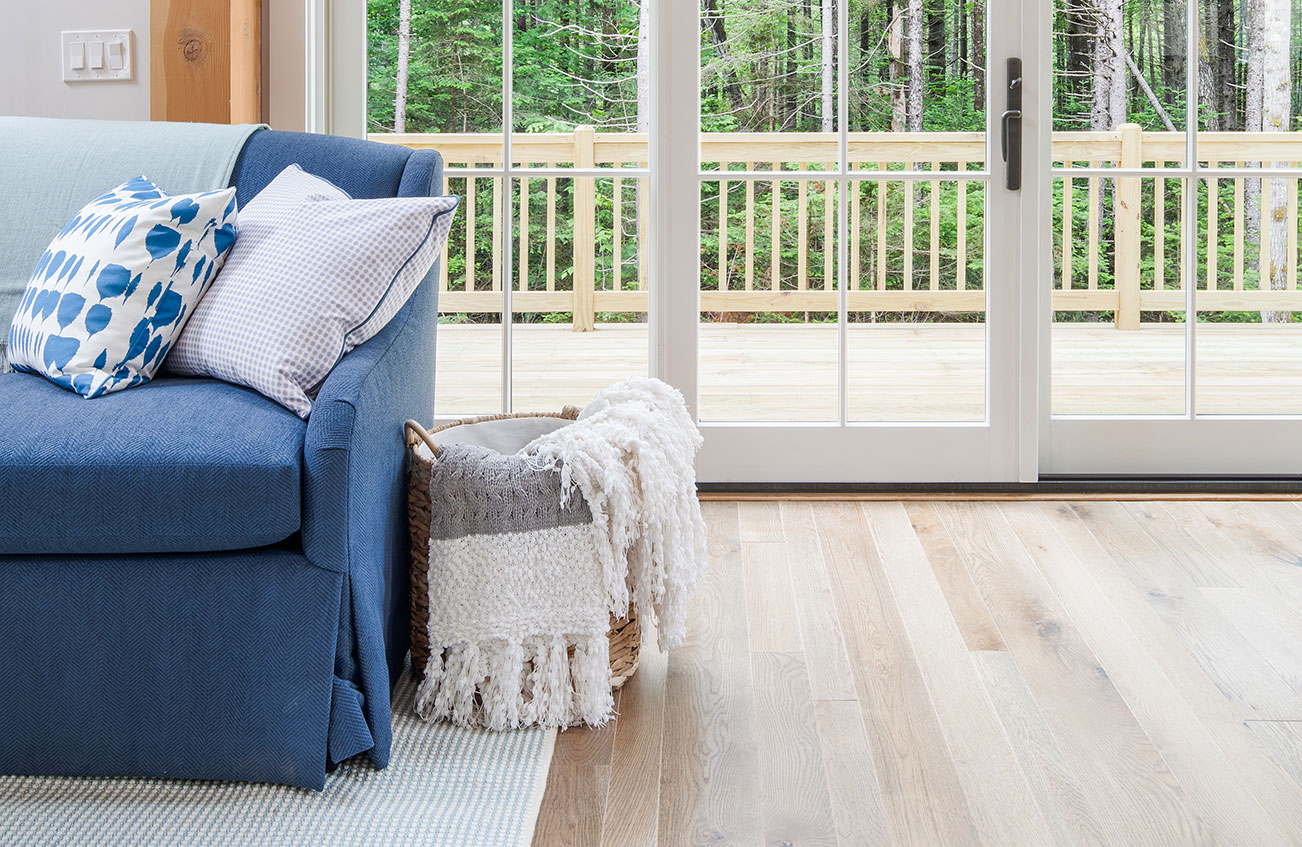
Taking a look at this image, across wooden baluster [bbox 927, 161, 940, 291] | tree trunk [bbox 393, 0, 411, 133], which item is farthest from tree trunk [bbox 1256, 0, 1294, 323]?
tree trunk [bbox 393, 0, 411, 133]

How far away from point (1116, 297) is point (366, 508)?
2.47 meters

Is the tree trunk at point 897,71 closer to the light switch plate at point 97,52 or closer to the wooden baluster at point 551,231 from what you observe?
the wooden baluster at point 551,231

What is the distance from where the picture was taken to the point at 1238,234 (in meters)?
3.11

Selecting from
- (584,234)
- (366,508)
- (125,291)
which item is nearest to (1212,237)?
(584,234)

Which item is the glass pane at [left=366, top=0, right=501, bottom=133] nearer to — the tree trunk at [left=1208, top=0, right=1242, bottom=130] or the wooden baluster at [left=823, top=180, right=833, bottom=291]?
the wooden baluster at [left=823, top=180, right=833, bottom=291]

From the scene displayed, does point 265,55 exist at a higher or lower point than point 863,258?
higher

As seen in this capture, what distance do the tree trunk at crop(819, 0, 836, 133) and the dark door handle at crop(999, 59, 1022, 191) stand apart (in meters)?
0.43

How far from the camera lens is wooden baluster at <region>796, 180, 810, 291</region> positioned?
3012mm

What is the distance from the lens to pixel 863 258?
3070 mm

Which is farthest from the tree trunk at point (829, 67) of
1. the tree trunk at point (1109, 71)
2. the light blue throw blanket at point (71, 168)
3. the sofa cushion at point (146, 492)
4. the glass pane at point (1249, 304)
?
the sofa cushion at point (146, 492)

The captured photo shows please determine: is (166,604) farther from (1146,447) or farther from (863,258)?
(1146,447)

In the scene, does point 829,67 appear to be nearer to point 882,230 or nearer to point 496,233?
point 882,230

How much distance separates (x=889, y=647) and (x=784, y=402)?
47.2 inches

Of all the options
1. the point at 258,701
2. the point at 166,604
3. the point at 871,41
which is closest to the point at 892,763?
the point at 258,701
